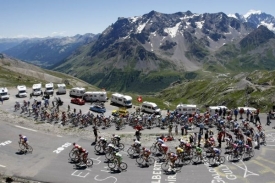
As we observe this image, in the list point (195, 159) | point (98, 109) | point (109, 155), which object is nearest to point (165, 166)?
point (195, 159)

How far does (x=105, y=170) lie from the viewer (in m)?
43.1

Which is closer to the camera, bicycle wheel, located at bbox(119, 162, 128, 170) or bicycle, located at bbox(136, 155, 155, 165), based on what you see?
bicycle wheel, located at bbox(119, 162, 128, 170)

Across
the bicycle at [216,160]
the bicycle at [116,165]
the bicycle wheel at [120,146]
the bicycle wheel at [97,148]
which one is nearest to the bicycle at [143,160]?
the bicycle at [116,165]

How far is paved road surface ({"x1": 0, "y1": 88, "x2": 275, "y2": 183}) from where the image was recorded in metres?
40.6

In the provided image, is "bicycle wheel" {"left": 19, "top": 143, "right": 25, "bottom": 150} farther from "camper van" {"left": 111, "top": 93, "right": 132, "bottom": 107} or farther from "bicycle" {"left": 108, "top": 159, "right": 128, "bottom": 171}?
"camper van" {"left": 111, "top": 93, "right": 132, "bottom": 107}

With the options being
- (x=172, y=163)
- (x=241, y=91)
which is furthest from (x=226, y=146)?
(x=241, y=91)

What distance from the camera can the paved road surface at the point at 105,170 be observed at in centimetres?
4056

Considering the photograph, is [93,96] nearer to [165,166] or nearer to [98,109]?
[98,109]

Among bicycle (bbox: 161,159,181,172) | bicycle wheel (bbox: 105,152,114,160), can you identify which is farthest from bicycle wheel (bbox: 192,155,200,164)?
bicycle wheel (bbox: 105,152,114,160)

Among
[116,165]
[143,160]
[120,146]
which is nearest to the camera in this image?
[116,165]

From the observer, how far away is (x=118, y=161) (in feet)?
140

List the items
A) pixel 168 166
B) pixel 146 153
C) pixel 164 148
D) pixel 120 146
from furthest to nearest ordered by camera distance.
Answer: pixel 120 146
pixel 164 148
pixel 146 153
pixel 168 166

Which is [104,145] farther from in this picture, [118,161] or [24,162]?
[24,162]

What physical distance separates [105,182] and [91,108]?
49588mm
